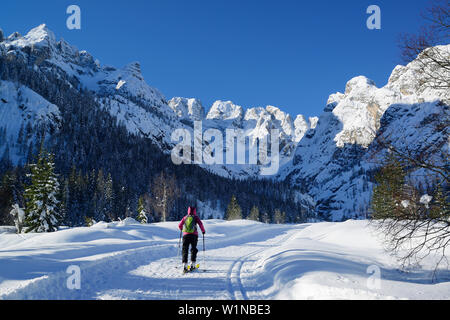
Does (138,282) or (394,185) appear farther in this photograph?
(138,282)

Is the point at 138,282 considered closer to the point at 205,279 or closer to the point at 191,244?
the point at 205,279

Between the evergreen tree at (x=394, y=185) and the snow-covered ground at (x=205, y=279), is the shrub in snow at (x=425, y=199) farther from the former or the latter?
the snow-covered ground at (x=205, y=279)

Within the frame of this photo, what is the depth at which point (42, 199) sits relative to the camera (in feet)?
98.2

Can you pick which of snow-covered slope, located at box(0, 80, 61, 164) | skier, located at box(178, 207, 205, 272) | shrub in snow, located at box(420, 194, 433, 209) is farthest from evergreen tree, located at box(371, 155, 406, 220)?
snow-covered slope, located at box(0, 80, 61, 164)

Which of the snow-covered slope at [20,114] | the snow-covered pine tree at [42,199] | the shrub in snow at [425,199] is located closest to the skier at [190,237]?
the shrub in snow at [425,199]

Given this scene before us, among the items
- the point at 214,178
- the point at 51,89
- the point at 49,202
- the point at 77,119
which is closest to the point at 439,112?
the point at 49,202

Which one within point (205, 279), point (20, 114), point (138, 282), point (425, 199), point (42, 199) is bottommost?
point (205, 279)

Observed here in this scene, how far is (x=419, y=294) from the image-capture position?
6.63 metres

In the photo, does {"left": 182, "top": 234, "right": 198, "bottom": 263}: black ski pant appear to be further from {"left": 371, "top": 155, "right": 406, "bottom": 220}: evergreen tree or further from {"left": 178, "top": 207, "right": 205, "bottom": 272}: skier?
{"left": 371, "top": 155, "right": 406, "bottom": 220}: evergreen tree

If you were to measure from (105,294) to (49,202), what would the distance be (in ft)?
96.3

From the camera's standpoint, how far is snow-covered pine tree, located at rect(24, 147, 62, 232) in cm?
2961

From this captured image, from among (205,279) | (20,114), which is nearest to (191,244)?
(205,279)
